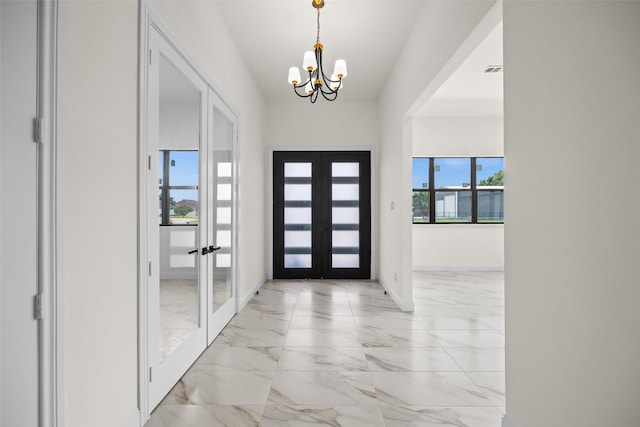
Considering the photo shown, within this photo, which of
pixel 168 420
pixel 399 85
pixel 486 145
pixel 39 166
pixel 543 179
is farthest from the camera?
pixel 486 145

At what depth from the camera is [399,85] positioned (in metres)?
4.36

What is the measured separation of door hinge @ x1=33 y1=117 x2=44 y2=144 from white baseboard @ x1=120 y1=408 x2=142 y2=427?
1428mm

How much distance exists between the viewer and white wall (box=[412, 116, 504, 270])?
7.05 m

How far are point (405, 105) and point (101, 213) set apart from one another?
3421mm

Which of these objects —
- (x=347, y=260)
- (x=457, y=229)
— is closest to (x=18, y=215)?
(x=347, y=260)

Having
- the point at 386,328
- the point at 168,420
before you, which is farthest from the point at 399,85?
the point at 168,420

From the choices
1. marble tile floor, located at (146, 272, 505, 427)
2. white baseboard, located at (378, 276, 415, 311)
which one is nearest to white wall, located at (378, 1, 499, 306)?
white baseboard, located at (378, 276, 415, 311)

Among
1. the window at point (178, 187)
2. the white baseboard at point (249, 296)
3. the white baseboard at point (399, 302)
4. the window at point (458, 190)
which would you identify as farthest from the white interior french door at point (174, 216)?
the window at point (458, 190)

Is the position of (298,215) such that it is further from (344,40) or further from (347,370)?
(347,370)

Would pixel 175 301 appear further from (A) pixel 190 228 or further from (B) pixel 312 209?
(B) pixel 312 209

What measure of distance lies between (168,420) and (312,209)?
439 cm

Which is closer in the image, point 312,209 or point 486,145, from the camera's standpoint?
point 312,209

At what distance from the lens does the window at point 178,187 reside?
2.24m

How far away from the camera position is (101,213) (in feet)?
5.15
